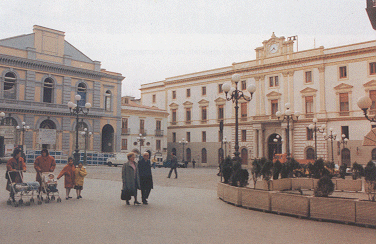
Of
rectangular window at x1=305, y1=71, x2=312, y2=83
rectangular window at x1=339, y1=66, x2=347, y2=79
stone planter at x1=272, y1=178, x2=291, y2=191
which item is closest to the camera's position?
stone planter at x1=272, y1=178, x2=291, y2=191

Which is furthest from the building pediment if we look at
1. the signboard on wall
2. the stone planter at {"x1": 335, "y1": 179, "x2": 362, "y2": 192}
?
the signboard on wall

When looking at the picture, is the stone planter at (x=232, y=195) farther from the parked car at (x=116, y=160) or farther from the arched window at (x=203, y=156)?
the arched window at (x=203, y=156)

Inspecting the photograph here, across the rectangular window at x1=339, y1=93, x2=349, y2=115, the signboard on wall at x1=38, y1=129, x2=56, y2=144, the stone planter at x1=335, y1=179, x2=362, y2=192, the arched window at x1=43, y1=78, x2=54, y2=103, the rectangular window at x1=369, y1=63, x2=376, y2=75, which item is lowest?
the stone planter at x1=335, y1=179, x2=362, y2=192

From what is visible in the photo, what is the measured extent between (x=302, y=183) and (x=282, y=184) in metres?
1.33

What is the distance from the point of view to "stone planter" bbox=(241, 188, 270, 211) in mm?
9109

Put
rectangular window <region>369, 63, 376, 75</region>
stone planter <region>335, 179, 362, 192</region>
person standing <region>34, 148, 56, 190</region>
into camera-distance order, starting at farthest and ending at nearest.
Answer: rectangular window <region>369, 63, 376, 75</region> → stone planter <region>335, 179, 362, 192</region> → person standing <region>34, 148, 56, 190</region>

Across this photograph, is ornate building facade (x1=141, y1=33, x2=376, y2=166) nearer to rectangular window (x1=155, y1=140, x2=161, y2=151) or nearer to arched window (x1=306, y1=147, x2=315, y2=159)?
arched window (x1=306, y1=147, x2=315, y2=159)

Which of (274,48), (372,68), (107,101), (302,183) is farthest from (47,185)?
(274,48)

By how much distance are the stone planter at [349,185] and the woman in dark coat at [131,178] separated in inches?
323

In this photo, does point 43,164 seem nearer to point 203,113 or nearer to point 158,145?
point 203,113

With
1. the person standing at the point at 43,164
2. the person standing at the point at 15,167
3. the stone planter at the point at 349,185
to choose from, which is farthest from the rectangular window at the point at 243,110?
the person standing at the point at 15,167

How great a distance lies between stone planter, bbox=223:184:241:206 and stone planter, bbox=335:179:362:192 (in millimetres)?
5503

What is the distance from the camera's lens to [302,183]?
14.2 metres

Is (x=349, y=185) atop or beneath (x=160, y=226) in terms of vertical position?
atop
